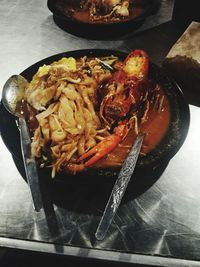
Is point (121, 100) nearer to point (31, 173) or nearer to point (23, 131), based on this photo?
point (23, 131)

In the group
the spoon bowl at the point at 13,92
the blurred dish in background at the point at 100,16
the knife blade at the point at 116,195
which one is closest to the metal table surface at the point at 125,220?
the knife blade at the point at 116,195

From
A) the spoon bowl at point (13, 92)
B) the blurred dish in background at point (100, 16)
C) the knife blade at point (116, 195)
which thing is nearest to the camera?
the knife blade at point (116, 195)

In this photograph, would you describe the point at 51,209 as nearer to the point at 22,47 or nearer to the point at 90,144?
the point at 90,144

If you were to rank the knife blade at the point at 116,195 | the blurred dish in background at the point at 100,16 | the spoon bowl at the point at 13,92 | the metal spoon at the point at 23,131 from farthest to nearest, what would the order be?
the blurred dish in background at the point at 100,16, the spoon bowl at the point at 13,92, the metal spoon at the point at 23,131, the knife blade at the point at 116,195

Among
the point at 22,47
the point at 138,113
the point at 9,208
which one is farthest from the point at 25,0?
the point at 9,208

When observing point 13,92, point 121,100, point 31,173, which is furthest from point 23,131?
point 121,100

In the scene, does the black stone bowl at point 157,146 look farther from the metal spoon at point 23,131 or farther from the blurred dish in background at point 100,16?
the blurred dish in background at point 100,16

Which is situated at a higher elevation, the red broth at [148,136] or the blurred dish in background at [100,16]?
the blurred dish in background at [100,16]
